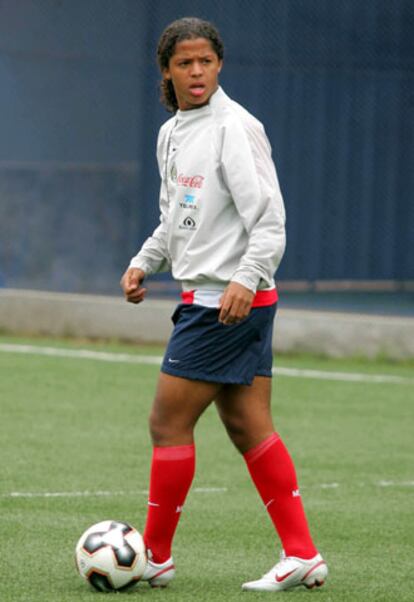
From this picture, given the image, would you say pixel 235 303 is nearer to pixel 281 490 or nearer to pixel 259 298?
pixel 259 298

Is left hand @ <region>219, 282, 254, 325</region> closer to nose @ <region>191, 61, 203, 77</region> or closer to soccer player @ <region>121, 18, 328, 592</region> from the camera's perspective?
soccer player @ <region>121, 18, 328, 592</region>

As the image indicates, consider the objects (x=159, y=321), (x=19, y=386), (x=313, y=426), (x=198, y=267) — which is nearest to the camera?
(x=198, y=267)

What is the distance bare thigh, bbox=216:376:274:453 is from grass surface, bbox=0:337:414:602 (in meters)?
0.53

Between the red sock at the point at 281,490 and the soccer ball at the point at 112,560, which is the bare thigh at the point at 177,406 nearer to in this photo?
the red sock at the point at 281,490

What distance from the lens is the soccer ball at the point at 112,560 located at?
552 cm

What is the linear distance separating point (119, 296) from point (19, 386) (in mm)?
3387

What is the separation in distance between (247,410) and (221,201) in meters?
0.73

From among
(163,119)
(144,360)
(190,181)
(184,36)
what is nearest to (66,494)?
(190,181)

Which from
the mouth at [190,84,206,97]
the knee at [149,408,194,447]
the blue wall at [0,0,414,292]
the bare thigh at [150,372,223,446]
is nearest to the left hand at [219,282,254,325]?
the bare thigh at [150,372,223,446]

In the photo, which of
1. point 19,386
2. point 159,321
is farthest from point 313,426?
point 159,321

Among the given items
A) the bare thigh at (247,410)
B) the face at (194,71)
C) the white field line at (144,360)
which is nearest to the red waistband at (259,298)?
the bare thigh at (247,410)

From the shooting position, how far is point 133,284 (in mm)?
5906

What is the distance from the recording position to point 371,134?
15.2 metres

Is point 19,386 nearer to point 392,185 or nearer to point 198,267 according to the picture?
point 392,185
